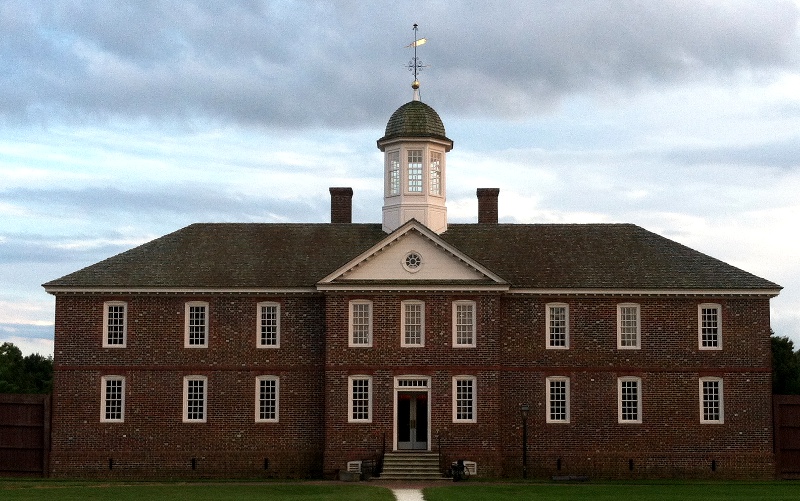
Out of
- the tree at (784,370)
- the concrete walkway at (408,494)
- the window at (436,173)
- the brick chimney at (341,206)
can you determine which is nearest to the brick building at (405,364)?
the window at (436,173)

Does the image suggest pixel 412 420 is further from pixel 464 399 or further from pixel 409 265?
pixel 409 265

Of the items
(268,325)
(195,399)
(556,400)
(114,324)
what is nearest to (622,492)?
(556,400)

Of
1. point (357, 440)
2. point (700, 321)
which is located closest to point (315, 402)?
point (357, 440)

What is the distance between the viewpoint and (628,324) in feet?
137

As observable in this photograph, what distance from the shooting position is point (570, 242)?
144 feet

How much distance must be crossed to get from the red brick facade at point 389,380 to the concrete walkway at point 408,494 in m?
5.18

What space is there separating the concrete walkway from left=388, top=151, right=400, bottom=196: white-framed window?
12890 millimetres

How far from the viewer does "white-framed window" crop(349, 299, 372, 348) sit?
40.7 m

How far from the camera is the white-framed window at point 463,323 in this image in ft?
133

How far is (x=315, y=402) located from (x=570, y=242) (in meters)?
11.4

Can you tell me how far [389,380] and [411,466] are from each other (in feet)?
10.3

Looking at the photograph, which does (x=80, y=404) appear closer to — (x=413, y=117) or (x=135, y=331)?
(x=135, y=331)

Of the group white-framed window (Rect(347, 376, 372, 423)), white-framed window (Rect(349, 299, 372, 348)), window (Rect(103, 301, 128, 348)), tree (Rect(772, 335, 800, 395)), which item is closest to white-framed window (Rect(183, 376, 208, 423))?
window (Rect(103, 301, 128, 348))

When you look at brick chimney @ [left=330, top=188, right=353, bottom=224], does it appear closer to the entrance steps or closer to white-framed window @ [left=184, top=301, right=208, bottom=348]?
white-framed window @ [left=184, top=301, right=208, bottom=348]
